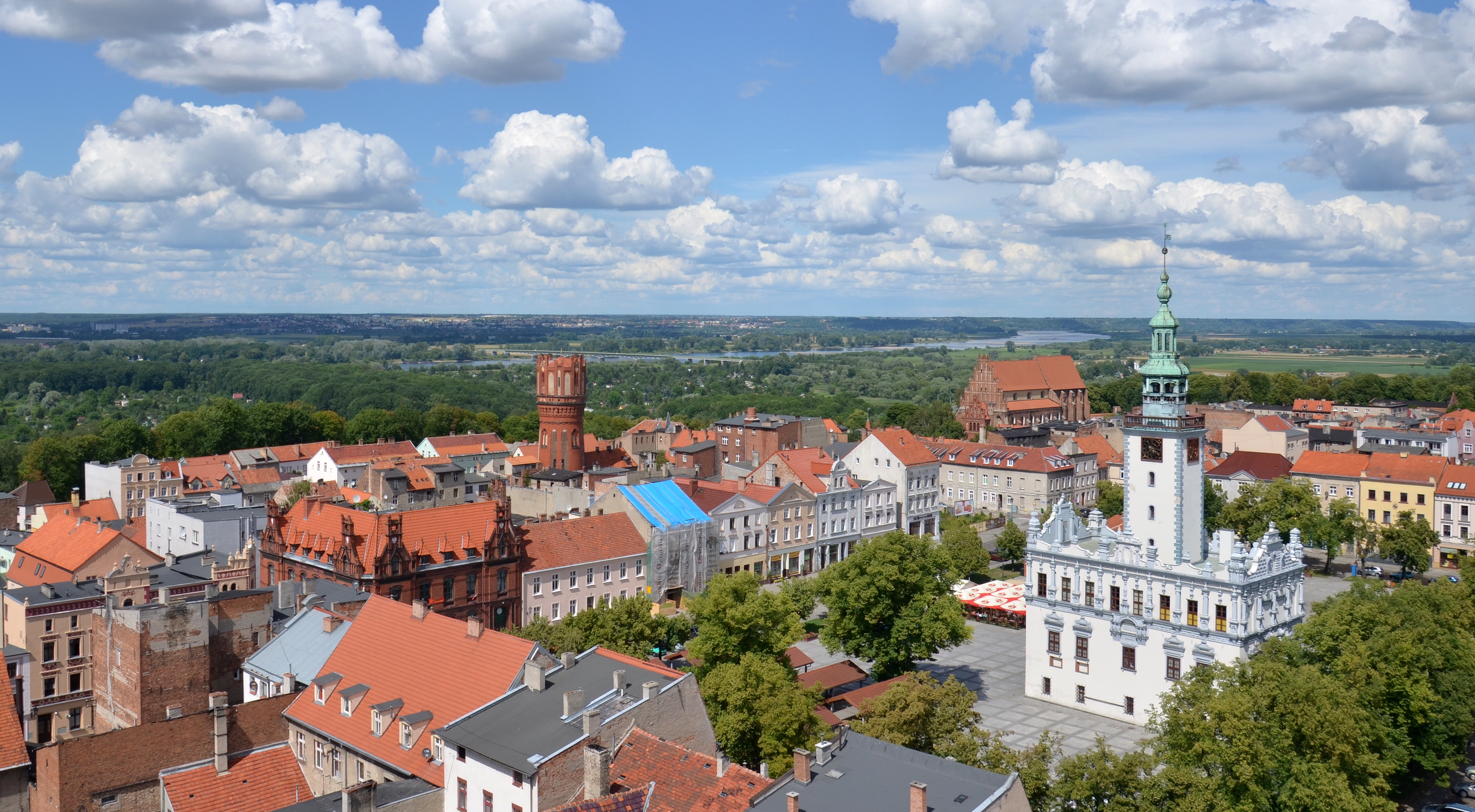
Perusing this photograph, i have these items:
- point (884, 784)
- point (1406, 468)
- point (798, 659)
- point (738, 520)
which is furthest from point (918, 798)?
point (1406, 468)

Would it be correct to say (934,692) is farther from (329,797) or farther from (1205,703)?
(329,797)

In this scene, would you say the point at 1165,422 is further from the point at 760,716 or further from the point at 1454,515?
the point at 1454,515

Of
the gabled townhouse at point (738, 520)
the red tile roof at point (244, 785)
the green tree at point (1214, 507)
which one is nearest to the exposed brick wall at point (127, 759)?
the red tile roof at point (244, 785)

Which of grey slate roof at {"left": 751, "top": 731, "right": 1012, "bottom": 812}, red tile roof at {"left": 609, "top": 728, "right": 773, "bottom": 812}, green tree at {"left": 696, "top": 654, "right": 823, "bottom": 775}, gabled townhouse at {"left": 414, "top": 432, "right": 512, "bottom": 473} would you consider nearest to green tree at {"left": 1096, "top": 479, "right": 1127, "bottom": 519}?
green tree at {"left": 696, "top": 654, "right": 823, "bottom": 775}

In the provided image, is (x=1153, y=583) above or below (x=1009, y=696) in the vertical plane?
above

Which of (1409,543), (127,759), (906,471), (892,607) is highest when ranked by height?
(906,471)

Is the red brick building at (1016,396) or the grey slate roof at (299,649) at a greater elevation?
the red brick building at (1016,396)

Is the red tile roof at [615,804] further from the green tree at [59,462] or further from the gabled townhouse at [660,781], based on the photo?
the green tree at [59,462]
